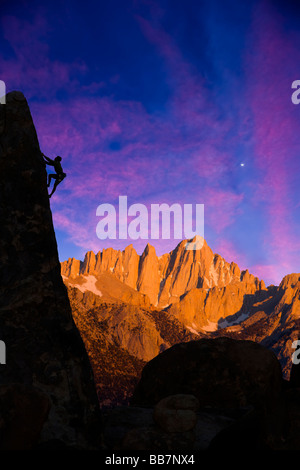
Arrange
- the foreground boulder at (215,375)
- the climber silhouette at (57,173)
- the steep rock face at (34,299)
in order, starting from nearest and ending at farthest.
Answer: the steep rock face at (34,299) → the climber silhouette at (57,173) → the foreground boulder at (215,375)

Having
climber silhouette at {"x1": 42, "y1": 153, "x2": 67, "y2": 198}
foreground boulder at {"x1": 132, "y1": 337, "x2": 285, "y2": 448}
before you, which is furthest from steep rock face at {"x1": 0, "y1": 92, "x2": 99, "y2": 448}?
foreground boulder at {"x1": 132, "y1": 337, "x2": 285, "y2": 448}

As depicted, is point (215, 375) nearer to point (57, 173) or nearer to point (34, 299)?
point (34, 299)

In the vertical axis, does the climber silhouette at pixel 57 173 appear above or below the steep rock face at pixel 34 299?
above

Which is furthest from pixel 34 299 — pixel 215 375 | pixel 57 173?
pixel 215 375

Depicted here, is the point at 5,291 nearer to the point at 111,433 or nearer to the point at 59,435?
the point at 59,435

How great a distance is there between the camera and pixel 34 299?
9.12 meters

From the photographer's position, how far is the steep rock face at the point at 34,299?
8.29 meters

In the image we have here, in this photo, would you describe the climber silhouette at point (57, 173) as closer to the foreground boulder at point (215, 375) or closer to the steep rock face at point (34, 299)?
the steep rock face at point (34, 299)

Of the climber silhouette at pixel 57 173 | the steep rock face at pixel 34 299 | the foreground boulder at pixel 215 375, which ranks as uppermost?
the climber silhouette at pixel 57 173

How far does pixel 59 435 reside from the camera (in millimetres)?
7590

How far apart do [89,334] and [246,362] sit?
6444 inches

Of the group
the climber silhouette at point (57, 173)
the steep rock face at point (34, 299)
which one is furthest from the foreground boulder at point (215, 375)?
the climber silhouette at point (57, 173)

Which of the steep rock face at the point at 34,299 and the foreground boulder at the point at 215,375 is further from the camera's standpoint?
the foreground boulder at the point at 215,375

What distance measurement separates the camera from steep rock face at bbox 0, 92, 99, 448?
829 centimetres
